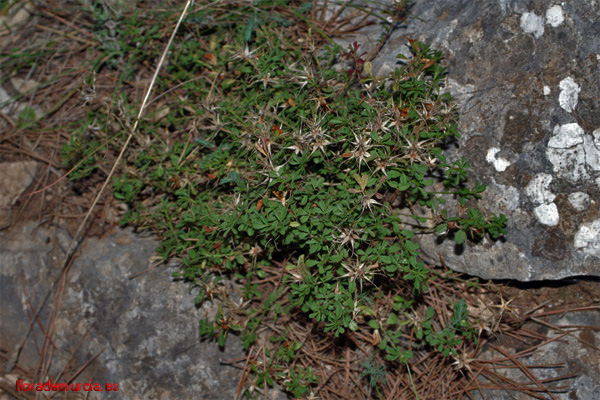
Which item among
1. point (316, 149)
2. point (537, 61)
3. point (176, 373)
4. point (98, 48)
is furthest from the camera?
point (98, 48)

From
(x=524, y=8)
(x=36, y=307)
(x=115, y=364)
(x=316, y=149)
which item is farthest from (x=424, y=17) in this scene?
(x=36, y=307)

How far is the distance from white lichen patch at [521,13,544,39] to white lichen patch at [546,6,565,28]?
4 centimetres

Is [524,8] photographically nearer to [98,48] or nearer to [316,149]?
[316,149]

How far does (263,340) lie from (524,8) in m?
3.13

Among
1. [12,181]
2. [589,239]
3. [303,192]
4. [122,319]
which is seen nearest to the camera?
[589,239]

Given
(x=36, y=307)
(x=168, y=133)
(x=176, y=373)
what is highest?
(x=168, y=133)

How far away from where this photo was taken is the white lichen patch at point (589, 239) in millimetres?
3000

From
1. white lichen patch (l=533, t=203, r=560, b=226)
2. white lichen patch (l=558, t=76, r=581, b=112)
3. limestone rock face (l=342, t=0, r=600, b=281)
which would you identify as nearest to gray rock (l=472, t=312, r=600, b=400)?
limestone rock face (l=342, t=0, r=600, b=281)

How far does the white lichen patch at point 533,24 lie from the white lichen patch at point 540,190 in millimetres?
1022

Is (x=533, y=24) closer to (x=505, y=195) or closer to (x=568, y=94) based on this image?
(x=568, y=94)

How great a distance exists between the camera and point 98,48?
4.40 meters

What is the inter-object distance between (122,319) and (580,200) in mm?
3448

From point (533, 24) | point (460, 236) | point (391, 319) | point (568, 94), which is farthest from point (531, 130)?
point (391, 319)

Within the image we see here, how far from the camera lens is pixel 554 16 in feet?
10.7
